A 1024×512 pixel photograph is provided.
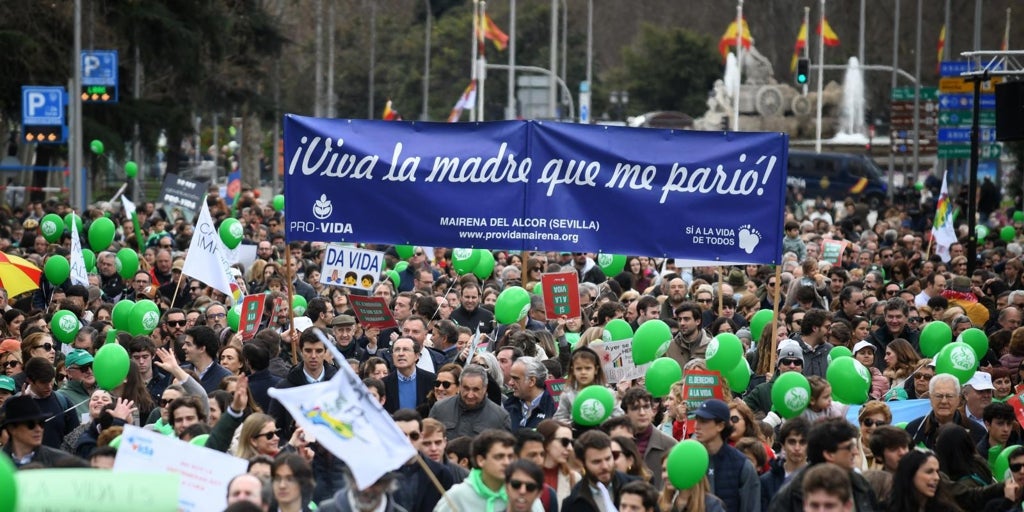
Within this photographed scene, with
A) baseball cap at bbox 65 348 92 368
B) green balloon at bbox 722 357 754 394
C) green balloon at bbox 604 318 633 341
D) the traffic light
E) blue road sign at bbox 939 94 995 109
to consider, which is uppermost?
the traffic light

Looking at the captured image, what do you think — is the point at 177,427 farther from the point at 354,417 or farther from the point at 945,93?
the point at 945,93

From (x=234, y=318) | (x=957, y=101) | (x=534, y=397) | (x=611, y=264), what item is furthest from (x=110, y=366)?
(x=957, y=101)

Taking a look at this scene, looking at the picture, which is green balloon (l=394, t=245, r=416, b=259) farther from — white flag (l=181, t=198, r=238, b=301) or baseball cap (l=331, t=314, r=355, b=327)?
baseball cap (l=331, t=314, r=355, b=327)

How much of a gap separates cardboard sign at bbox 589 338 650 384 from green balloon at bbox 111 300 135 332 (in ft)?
12.5

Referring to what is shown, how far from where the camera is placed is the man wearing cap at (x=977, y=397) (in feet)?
34.3

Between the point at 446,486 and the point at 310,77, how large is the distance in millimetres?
61972

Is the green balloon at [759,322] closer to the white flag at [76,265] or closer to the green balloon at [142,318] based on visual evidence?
the green balloon at [142,318]

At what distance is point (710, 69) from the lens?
77875mm

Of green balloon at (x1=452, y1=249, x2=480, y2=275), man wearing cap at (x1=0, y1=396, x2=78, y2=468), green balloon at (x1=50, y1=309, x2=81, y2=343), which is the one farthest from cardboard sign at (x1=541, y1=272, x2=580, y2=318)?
man wearing cap at (x1=0, y1=396, x2=78, y2=468)

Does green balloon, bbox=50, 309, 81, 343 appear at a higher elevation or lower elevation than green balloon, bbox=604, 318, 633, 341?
lower

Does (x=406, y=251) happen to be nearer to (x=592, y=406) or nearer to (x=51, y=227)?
(x=51, y=227)

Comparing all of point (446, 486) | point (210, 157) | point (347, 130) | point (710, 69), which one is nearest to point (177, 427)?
point (446, 486)

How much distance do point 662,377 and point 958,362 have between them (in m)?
1.79

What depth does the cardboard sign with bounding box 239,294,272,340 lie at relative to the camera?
12.5 m
